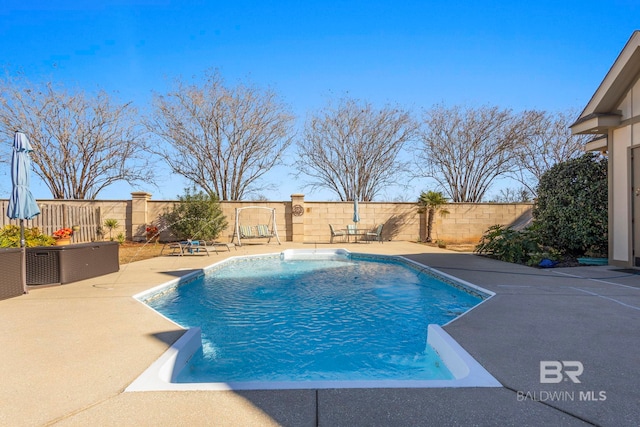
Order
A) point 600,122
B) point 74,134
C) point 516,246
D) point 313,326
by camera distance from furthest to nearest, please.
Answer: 1. point 74,134
2. point 516,246
3. point 600,122
4. point 313,326

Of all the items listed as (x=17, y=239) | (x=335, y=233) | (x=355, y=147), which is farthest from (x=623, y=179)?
(x=355, y=147)

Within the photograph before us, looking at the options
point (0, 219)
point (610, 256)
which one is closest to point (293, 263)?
point (610, 256)

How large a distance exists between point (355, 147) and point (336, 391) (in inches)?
706

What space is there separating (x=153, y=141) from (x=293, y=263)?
39.5ft

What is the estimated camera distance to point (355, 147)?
1931cm

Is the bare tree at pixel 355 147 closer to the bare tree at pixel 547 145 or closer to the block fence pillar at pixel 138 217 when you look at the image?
the bare tree at pixel 547 145

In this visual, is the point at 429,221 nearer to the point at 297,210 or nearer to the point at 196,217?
the point at 297,210

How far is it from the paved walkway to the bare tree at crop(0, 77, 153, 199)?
558 inches

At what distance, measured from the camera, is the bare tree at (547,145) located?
19.0 meters

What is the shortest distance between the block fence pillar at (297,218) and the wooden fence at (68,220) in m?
7.09

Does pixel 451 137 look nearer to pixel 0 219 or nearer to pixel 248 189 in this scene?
pixel 248 189

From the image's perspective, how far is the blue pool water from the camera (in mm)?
3086

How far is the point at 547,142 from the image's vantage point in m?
19.4

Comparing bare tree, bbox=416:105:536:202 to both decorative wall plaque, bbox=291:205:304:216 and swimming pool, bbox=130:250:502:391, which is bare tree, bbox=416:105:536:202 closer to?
decorative wall plaque, bbox=291:205:304:216
